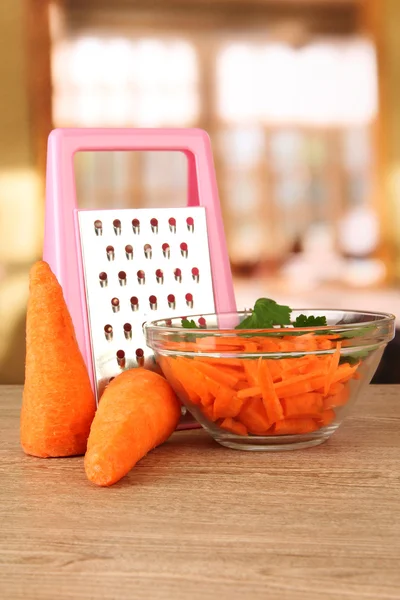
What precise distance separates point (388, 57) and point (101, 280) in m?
4.60

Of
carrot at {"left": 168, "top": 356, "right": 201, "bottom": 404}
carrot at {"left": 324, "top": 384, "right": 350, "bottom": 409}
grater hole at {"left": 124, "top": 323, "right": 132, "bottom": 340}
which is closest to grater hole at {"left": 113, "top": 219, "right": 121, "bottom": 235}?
grater hole at {"left": 124, "top": 323, "right": 132, "bottom": 340}

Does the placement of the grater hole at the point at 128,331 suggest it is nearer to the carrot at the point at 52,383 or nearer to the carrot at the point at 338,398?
the carrot at the point at 52,383

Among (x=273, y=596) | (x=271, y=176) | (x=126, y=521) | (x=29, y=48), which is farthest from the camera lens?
(x=271, y=176)

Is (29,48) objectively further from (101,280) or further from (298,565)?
(298,565)

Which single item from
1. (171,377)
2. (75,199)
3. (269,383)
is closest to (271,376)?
(269,383)

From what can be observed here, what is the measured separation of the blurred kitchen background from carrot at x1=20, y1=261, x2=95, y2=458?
4142 mm

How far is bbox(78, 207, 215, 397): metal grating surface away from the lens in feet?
2.91

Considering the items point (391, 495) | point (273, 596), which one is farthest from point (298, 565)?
point (391, 495)

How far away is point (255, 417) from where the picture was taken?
0.72 meters

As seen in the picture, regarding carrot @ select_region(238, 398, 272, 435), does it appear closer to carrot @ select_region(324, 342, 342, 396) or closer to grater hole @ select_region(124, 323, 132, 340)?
carrot @ select_region(324, 342, 342, 396)

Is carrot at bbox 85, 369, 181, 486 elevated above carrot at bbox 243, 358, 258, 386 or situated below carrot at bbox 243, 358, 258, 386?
below

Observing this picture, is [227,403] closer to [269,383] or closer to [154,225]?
[269,383]

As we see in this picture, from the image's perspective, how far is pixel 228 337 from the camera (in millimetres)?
724

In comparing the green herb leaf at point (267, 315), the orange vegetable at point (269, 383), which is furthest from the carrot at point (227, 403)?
the green herb leaf at point (267, 315)
